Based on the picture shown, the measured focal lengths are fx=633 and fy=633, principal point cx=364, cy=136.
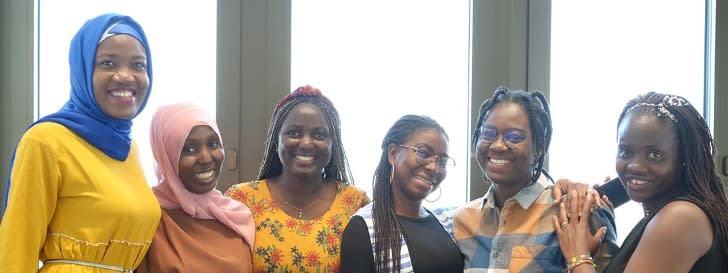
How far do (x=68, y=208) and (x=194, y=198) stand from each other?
396 millimetres

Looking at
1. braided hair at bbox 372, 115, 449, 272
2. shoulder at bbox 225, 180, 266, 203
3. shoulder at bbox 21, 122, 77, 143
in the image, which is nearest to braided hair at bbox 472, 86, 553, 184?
braided hair at bbox 372, 115, 449, 272

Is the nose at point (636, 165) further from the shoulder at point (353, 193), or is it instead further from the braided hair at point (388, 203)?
the shoulder at point (353, 193)

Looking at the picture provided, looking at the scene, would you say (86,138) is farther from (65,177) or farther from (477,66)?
(477,66)

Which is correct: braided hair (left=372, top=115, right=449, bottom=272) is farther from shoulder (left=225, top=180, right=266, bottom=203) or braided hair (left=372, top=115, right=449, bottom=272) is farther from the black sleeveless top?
the black sleeveless top

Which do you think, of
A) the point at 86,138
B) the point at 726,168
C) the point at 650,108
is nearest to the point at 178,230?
the point at 86,138

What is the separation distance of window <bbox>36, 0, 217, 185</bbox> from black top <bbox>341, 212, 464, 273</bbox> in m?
1.00

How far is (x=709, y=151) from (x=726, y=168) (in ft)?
4.55

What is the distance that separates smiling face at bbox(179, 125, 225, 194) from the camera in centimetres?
187

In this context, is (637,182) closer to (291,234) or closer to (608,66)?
(291,234)

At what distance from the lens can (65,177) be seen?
1565mm

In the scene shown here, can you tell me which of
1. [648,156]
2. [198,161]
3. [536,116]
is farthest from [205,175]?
[648,156]

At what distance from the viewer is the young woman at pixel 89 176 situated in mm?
1531

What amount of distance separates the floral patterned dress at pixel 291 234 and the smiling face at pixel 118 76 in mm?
522

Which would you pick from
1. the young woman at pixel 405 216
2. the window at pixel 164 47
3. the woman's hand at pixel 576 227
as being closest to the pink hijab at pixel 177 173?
the young woman at pixel 405 216
